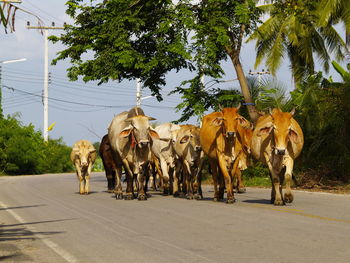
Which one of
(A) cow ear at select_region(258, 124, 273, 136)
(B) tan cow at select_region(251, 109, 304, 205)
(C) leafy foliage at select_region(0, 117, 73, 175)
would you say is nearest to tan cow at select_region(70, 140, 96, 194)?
(B) tan cow at select_region(251, 109, 304, 205)

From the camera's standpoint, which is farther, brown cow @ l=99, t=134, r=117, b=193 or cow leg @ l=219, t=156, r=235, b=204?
brown cow @ l=99, t=134, r=117, b=193

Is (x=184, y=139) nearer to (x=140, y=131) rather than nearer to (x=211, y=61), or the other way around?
(x=140, y=131)

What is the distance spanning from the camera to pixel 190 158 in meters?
19.1

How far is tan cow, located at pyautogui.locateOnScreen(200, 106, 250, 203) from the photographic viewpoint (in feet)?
54.2

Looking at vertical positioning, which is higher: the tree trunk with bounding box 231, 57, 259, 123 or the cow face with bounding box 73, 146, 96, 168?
the tree trunk with bounding box 231, 57, 259, 123

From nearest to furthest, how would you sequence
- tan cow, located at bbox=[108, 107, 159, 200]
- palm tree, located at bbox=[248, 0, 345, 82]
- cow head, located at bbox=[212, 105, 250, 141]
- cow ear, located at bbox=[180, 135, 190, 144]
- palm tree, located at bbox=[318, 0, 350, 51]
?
cow head, located at bbox=[212, 105, 250, 141] < tan cow, located at bbox=[108, 107, 159, 200] < cow ear, located at bbox=[180, 135, 190, 144] < palm tree, located at bbox=[318, 0, 350, 51] < palm tree, located at bbox=[248, 0, 345, 82]

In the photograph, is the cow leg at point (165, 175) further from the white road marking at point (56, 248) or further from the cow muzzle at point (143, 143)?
the white road marking at point (56, 248)

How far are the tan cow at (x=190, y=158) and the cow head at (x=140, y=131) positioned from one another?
0.98 m

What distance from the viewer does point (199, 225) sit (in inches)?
456

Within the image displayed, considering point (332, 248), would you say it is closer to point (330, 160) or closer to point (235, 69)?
point (330, 160)

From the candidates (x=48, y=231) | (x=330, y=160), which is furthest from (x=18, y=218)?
Answer: (x=330, y=160)

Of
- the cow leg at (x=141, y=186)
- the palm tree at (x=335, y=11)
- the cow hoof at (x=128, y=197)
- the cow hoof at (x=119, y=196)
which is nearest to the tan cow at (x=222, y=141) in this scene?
the cow leg at (x=141, y=186)

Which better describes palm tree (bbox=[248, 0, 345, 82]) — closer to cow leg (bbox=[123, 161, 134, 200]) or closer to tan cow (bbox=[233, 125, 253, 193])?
tan cow (bbox=[233, 125, 253, 193])

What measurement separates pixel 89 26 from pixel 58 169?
3166 cm
